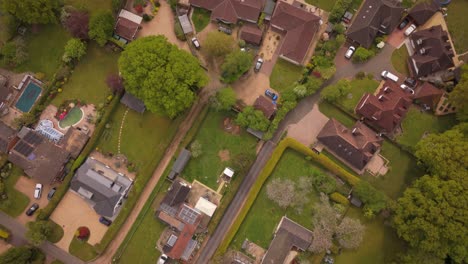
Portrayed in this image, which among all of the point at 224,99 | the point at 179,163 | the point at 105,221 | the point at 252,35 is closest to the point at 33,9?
the point at 224,99

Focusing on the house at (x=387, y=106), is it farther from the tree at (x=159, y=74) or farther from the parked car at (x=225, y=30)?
the tree at (x=159, y=74)

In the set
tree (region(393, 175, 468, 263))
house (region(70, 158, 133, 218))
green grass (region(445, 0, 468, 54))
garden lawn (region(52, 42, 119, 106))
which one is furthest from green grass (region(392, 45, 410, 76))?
house (region(70, 158, 133, 218))

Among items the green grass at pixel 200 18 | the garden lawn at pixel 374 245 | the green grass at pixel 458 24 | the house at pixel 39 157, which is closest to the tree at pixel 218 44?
the green grass at pixel 200 18

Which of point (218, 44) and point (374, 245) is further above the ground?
point (218, 44)

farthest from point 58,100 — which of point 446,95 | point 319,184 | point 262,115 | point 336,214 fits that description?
point 446,95

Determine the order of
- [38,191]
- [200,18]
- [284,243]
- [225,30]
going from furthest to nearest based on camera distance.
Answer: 1. [200,18]
2. [225,30]
3. [38,191]
4. [284,243]

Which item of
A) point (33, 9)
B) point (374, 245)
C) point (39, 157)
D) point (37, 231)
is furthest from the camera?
point (374, 245)

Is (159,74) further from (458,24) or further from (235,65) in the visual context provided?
(458,24)

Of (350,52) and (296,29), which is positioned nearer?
(296,29)

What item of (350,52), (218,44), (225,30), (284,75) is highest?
(350,52)
